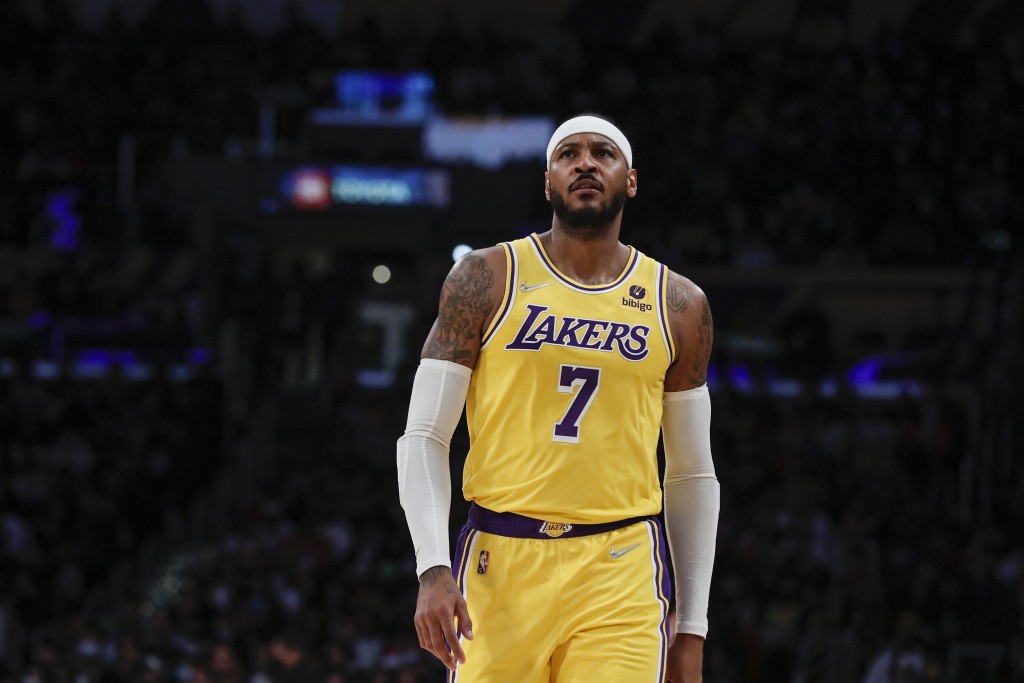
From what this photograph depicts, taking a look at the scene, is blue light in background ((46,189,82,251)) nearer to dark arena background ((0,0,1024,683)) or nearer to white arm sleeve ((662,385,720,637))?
dark arena background ((0,0,1024,683))

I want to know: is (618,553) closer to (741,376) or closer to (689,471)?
(689,471)

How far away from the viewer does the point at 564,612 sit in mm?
4039

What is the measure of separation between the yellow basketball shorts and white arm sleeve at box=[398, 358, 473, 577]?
0.55ft

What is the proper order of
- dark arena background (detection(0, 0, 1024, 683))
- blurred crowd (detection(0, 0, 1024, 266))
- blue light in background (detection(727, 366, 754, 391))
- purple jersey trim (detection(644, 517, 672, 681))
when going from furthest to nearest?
blurred crowd (detection(0, 0, 1024, 266)), blue light in background (detection(727, 366, 754, 391)), dark arena background (detection(0, 0, 1024, 683)), purple jersey trim (detection(644, 517, 672, 681))

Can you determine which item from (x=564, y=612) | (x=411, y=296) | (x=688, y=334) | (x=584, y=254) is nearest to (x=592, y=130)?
(x=584, y=254)

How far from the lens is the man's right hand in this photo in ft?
12.6

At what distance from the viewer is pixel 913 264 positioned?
17.8 m

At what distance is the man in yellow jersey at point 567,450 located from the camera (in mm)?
4023

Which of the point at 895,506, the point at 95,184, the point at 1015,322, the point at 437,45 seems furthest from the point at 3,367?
the point at 1015,322

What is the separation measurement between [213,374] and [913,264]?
28.7 feet

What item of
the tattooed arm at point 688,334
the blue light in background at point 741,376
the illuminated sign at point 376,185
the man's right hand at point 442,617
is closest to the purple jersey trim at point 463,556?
the man's right hand at point 442,617

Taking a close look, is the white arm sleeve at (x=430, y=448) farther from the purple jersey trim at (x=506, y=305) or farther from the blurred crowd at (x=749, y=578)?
the blurred crowd at (x=749, y=578)

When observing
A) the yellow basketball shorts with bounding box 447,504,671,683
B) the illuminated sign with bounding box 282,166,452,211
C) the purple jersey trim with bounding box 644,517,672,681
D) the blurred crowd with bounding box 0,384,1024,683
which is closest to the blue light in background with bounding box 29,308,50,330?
the blurred crowd with bounding box 0,384,1024,683

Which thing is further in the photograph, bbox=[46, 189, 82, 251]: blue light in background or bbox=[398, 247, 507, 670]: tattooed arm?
bbox=[46, 189, 82, 251]: blue light in background
